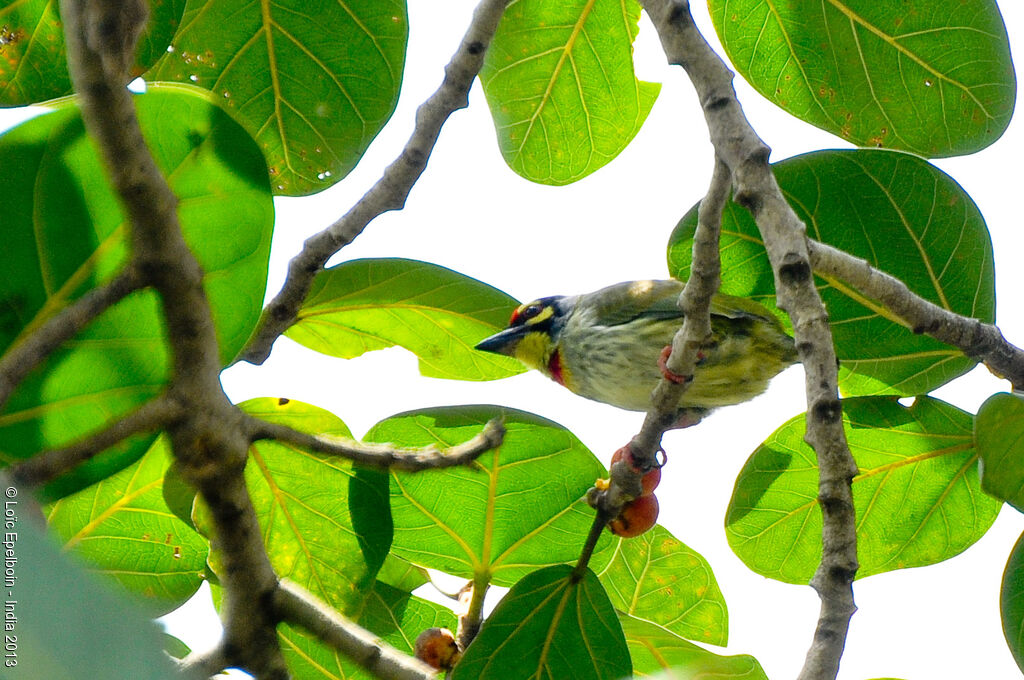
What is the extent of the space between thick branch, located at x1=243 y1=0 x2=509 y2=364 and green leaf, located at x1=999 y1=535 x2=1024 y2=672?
4.84 feet

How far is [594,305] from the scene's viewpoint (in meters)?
3.61

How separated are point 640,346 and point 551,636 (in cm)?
157

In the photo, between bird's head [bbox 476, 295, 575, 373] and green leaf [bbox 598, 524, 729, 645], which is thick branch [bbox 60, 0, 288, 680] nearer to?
green leaf [bbox 598, 524, 729, 645]

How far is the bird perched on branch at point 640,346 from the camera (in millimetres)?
3107

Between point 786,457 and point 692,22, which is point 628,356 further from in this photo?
point 692,22


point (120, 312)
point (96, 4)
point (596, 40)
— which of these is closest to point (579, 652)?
point (120, 312)

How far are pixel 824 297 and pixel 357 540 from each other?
3.72 feet

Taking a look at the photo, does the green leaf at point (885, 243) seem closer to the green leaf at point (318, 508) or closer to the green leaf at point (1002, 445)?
the green leaf at point (1002, 445)

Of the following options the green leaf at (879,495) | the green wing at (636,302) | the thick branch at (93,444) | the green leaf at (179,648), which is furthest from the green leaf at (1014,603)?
the green leaf at (179,648)

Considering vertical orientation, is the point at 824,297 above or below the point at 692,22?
below

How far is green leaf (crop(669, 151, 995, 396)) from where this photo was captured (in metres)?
1.97

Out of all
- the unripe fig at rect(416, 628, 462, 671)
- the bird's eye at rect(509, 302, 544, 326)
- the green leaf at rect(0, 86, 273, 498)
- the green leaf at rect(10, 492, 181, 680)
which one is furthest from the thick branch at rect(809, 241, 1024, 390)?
the bird's eye at rect(509, 302, 544, 326)

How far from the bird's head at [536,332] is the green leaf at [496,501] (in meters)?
1.10

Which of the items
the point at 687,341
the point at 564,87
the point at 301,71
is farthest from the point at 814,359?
the point at 564,87
